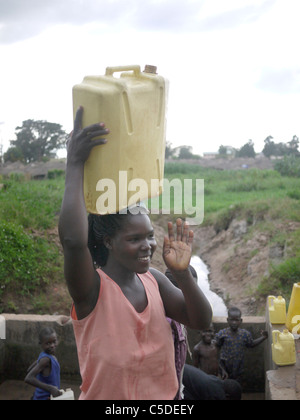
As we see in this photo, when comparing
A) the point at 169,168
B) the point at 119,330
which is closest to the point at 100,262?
the point at 119,330

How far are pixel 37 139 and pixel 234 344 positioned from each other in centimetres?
3237

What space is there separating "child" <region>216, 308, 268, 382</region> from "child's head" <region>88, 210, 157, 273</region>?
2799mm

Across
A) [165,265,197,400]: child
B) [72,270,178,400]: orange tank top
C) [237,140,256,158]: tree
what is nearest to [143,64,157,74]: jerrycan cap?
[72,270,178,400]: orange tank top

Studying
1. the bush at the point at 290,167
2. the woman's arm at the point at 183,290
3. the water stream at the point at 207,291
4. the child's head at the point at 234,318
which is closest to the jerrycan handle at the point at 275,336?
the child's head at the point at 234,318

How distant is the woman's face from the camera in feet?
5.69

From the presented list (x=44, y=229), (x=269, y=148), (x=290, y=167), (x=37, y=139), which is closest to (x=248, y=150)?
(x=269, y=148)

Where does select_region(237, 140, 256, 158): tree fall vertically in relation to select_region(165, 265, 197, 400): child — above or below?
above

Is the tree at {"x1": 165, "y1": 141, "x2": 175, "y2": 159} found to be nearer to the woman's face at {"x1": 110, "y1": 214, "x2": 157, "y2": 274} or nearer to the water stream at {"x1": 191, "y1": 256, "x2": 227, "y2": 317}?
the water stream at {"x1": 191, "y1": 256, "x2": 227, "y2": 317}

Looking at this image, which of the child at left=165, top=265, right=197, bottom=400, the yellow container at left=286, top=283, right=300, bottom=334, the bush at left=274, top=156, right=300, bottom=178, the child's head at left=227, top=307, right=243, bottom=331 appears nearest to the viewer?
Result: the child at left=165, top=265, right=197, bottom=400

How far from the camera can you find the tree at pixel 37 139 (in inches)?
1366

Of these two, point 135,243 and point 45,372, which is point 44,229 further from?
point 135,243

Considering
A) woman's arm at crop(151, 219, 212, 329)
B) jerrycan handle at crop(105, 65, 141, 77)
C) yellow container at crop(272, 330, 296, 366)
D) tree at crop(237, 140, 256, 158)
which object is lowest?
yellow container at crop(272, 330, 296, 366)

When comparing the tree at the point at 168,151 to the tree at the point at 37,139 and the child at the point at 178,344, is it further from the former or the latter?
the child at the point at 178,344

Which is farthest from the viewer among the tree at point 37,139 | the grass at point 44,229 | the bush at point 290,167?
the tree at point 37,139
